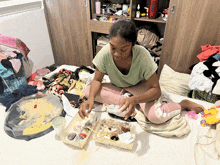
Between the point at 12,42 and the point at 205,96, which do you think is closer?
the point at 205,96

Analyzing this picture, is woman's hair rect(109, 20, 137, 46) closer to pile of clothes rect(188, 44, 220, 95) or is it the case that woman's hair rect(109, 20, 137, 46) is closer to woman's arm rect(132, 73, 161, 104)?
woman's arm rect(132, 73, 161, 104)

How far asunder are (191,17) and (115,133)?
1.34m

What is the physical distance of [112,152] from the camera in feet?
3.40

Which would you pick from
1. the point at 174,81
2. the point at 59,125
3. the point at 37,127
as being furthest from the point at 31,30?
the point at 174,81

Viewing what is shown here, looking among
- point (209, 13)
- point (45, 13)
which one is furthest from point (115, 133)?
point (45, 13)

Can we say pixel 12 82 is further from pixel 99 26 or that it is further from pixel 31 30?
pixel 99 26

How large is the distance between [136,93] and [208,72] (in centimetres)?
67

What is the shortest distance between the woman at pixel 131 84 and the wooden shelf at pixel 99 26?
2.54 ft

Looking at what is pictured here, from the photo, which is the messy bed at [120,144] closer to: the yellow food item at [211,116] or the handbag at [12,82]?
the yellow food item at [211,116]

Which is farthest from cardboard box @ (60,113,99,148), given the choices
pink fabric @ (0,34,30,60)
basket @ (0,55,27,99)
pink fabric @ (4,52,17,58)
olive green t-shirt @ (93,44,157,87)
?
pink fabric @ (0,34,30,60)

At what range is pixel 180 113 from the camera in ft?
4.29

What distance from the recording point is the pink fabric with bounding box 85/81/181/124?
46.9 inches

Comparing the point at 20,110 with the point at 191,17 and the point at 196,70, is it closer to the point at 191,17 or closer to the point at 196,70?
the point at 196,70

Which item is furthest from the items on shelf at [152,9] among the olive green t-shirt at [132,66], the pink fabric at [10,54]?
the pink fabric at [10,54]
